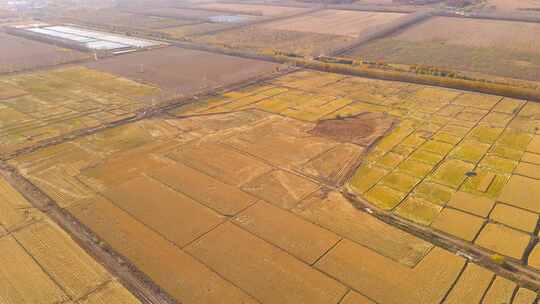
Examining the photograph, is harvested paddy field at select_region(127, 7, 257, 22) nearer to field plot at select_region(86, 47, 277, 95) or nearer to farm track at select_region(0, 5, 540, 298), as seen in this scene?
field plot at select_region(86, 47, 277, 95)

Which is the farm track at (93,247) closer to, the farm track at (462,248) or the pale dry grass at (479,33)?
the farm track at (462,248)

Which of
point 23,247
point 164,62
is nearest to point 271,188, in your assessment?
point 23,247

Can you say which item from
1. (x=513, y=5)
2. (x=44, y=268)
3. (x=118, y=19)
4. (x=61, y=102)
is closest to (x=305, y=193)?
(x=44, y=268)

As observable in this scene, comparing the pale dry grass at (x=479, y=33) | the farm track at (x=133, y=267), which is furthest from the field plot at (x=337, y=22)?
the farm track at (x=133, y=267)

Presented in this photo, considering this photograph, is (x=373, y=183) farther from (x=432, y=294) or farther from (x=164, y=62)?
(x=164, y=62)

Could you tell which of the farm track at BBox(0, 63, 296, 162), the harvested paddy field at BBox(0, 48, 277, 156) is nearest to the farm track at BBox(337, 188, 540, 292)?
the farm track at BBox(0, 63, 296, 162)
